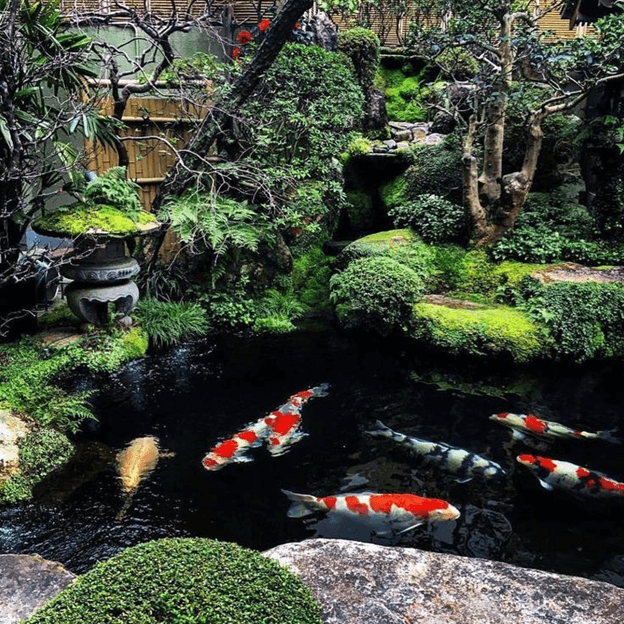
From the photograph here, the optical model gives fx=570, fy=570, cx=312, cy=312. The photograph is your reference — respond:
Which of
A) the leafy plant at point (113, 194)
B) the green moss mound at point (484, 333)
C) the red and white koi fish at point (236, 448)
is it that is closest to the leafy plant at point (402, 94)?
the green moss mound at point (484, 333)

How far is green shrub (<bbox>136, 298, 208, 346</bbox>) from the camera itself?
28.8ft

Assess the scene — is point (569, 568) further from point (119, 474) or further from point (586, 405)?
point (119, 474)

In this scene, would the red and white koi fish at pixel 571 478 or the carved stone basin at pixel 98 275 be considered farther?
the carved stone basin at pixel 98 275

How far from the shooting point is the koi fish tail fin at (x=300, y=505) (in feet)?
17.3

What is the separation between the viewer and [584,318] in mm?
8531

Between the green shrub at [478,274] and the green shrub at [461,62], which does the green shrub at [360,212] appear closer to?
the green shrub at [478,274]

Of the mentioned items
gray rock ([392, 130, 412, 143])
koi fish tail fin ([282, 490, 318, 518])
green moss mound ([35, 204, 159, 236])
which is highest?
gray rock ([392, 130, 412, 143])

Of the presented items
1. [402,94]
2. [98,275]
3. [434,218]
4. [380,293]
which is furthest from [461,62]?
[98,275]

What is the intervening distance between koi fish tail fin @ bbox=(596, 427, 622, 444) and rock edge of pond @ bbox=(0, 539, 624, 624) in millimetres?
3601

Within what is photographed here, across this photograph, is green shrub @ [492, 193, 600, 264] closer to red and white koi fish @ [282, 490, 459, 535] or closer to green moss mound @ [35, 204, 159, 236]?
red and white koi fish @ [282, 490, 459, 535]

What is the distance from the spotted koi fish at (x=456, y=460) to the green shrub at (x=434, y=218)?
558cm

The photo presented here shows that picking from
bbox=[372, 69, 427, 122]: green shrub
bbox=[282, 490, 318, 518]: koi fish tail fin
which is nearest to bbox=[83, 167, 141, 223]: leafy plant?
bbox=[282, 490, 318, 518]: koi fish tail fin

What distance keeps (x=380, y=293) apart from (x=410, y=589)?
5.92m

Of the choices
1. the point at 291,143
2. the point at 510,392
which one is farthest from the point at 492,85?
the point at 510,392
